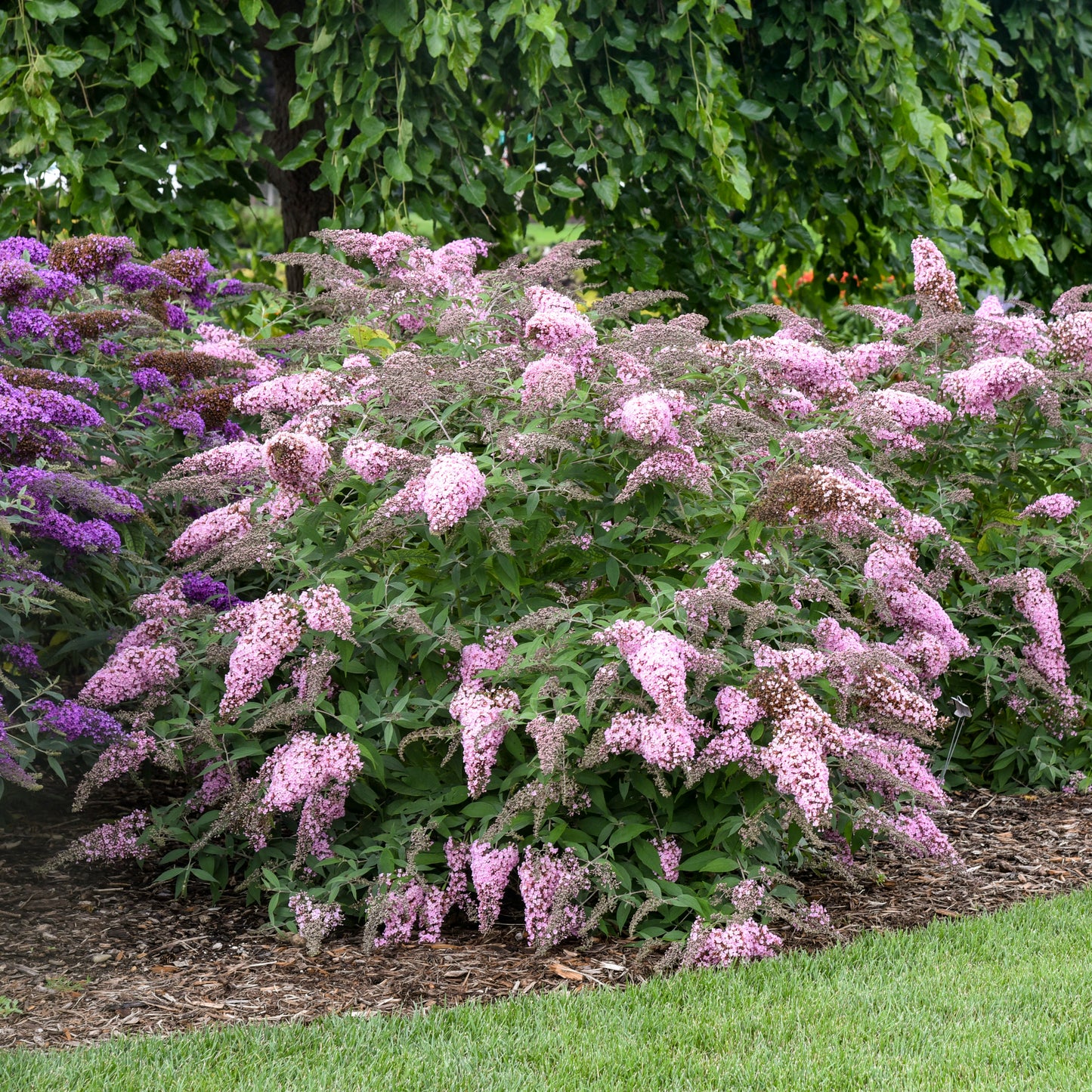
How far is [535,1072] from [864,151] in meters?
6.08

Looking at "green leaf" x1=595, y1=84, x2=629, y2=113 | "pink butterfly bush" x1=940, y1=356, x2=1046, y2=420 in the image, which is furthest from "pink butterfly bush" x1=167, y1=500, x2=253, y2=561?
"green leaf" x1=595, y1=84, x2=629, y2=113

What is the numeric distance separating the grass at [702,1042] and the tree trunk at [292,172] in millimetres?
4699

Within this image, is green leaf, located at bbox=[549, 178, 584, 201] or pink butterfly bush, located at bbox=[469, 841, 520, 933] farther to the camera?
green leaf, located at bbox=[549, 178, 584, 201]

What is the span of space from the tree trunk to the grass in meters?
4.70

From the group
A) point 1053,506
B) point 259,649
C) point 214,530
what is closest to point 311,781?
point 259,649

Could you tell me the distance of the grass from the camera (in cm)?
251

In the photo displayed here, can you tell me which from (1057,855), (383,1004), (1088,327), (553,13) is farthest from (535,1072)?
(553,13)

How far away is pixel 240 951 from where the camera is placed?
10.6ft

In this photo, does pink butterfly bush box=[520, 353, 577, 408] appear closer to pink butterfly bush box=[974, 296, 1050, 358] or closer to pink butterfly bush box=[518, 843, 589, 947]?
pink butterfly bush box=[518, 843, 589, 947]

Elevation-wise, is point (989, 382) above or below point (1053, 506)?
above

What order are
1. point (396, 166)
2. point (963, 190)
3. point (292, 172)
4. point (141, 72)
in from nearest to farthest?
point (141, 72)
point (396, 166)
point (292, 172)
point (963, 190)

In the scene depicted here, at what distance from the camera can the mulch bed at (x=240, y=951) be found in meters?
2.91

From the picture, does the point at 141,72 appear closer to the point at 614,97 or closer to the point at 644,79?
the point at 614,97

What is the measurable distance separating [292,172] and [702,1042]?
17.2ft
